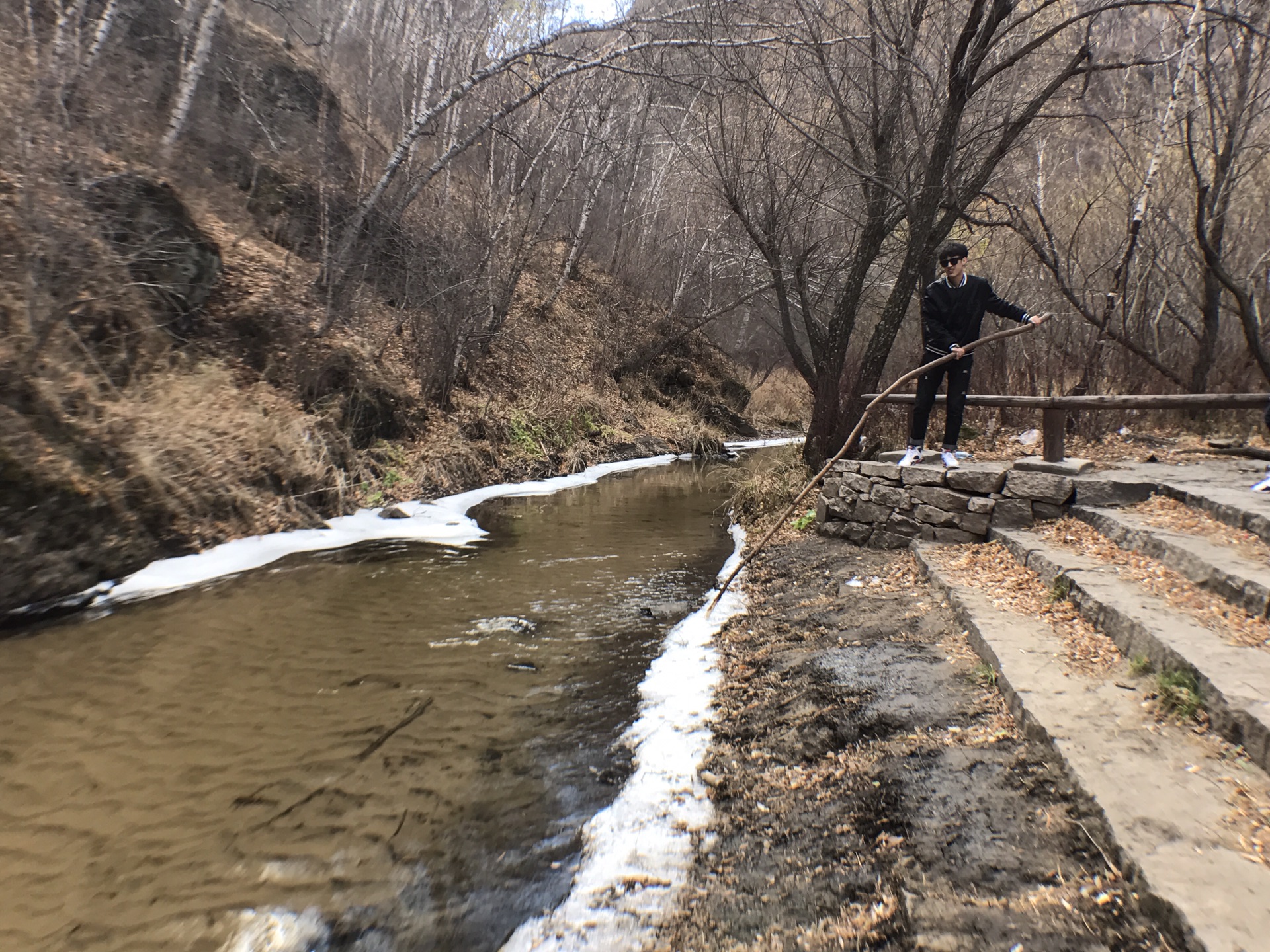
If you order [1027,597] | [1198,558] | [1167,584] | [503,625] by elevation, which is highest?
[1198,558]

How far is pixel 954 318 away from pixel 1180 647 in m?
3.94

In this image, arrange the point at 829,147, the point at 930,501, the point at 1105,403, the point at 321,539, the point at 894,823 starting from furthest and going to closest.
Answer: the point at 829,147, the point at 321,539, the point at 930,501, the point at 1105,403, the point at 894,823

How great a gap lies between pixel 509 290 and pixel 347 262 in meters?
4.49

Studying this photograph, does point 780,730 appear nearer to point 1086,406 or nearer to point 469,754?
point 469,754

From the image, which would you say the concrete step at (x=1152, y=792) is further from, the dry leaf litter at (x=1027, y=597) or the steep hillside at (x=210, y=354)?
the steep hillside at (x=210, y=354)

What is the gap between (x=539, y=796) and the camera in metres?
3.25

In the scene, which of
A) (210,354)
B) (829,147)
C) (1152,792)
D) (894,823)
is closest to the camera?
(1152,792)

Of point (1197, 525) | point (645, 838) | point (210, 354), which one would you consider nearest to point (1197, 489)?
point (1197, 525)

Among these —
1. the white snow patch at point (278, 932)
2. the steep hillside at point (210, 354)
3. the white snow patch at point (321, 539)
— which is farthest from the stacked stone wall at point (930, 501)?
the steep hillside at point (210, 354)

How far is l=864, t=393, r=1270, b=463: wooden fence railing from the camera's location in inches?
221

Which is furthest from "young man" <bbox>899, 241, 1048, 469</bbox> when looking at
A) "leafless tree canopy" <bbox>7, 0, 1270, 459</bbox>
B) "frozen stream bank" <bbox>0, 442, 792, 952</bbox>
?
"frozen stream bank" <bbox>0, 442, 792, 952</bbox>

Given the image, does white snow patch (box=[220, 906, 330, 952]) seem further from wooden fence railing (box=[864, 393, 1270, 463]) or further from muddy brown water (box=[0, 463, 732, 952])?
wooden fence railing (box=[864, 393, 1270, 463])

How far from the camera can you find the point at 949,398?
6.36 meters

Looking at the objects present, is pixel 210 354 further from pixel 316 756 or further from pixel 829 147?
pixel 829 147
